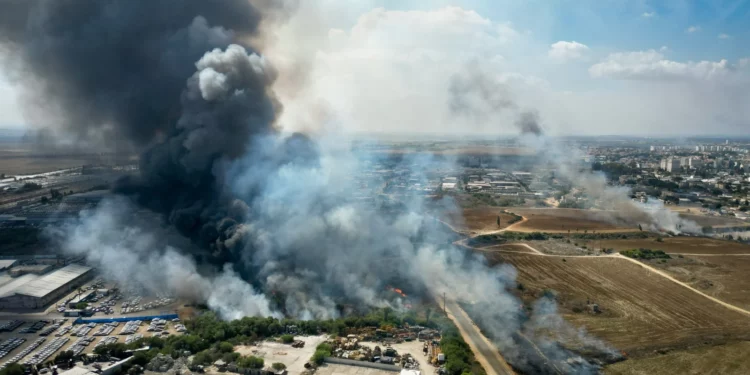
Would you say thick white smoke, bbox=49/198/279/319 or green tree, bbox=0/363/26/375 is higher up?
thick white smoke, bbox=49/198/279/319

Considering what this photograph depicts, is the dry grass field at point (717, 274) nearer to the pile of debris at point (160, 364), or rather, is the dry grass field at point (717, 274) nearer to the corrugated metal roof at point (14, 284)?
the pile of debris at point (160, 364)

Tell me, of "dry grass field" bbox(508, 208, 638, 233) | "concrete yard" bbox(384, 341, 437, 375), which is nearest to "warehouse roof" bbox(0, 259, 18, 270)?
"concrete yard" bbox(384, 341, 437, 375)

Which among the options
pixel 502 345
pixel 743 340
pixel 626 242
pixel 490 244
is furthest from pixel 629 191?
pixel 502 345

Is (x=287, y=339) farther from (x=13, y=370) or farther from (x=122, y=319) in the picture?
(x=13, y=370)

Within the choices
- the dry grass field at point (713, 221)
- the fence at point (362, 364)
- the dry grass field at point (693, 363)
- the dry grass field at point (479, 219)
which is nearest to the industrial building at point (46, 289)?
the fence at point (362, 364)

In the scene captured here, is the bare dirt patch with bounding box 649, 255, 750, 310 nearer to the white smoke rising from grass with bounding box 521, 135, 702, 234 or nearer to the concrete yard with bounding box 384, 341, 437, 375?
the white smoke rising from grass with bounding box 521, 135, 702, 234

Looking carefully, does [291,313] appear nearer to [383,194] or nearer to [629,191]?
[383,194]
